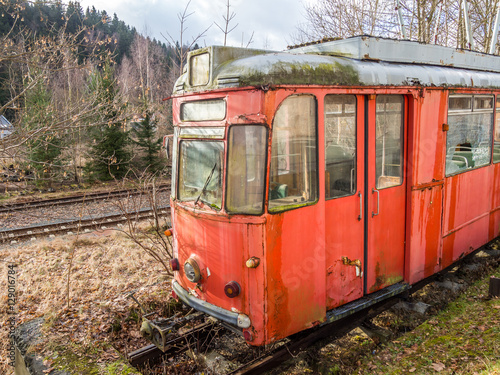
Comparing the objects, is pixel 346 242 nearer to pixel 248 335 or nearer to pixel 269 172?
pixel 269 172

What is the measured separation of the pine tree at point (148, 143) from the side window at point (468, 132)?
15.6 m

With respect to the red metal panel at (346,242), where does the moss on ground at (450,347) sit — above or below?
below

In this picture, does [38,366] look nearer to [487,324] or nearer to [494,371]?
[494,371]

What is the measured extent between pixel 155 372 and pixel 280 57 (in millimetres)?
3583

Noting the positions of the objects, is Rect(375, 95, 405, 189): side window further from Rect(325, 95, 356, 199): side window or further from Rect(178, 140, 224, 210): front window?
Result: Rect(178, 140, 224, 210): front window

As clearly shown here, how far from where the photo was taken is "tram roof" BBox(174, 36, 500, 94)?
3693 mm

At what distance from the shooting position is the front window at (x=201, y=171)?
3.91m

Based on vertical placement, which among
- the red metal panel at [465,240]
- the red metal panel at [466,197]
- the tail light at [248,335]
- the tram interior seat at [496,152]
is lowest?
the tail light at [248,335]

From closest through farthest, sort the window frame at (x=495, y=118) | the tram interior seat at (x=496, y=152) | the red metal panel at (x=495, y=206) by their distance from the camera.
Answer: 1. the window frame at (x=495, y=118)
2. the tram interior seat at (x=496, y=152)
3. the red metal panel at (x=495, y=206)

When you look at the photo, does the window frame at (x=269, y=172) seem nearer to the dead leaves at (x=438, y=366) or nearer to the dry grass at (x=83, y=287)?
the dead leaves at (x=438, y=366)

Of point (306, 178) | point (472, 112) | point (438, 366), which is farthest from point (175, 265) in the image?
point (472, 112)

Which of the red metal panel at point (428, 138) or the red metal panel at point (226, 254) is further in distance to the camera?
the red metal panel at point (428, 138)

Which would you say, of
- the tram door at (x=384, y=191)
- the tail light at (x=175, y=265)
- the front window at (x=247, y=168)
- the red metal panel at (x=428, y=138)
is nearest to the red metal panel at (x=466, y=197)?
the red metal panel at (x=428, y=138)

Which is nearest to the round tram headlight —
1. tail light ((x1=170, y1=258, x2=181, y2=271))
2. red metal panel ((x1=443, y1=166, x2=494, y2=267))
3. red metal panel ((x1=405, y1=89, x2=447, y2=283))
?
tail light ((x1=170, y1=258, x2=181, y2=271))
